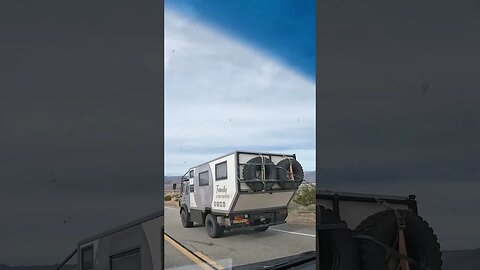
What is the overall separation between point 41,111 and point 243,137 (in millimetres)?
718

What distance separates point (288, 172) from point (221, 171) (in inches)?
15.1

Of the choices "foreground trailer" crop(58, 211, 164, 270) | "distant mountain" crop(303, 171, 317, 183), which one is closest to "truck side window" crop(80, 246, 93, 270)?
"foreground trailer" crop(58, 211, 164, 270)

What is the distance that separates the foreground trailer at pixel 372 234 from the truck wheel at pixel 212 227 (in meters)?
0.60

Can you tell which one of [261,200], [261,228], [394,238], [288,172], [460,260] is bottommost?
[460,260]

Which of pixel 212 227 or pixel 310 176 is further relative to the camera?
pixel 310 176

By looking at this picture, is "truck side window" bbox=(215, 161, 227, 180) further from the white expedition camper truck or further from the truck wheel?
the truck wheel

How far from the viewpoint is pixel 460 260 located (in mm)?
2365

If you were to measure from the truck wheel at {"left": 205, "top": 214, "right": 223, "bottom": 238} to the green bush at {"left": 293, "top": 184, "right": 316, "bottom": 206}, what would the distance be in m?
0.42

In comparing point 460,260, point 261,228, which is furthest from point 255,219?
point 460,260

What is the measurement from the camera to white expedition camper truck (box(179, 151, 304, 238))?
1587mm

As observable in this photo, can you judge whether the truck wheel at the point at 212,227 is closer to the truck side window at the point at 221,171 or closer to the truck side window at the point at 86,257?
the truck side window at the point at 221,171

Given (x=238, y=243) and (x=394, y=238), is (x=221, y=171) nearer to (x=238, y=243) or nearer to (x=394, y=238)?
(x=238, y=243)

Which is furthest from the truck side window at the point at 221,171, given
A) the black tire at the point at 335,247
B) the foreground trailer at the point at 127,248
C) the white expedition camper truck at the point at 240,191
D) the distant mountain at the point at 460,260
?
the distant mountain at the point at 460,260

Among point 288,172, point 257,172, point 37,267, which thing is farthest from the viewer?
point 288,172
